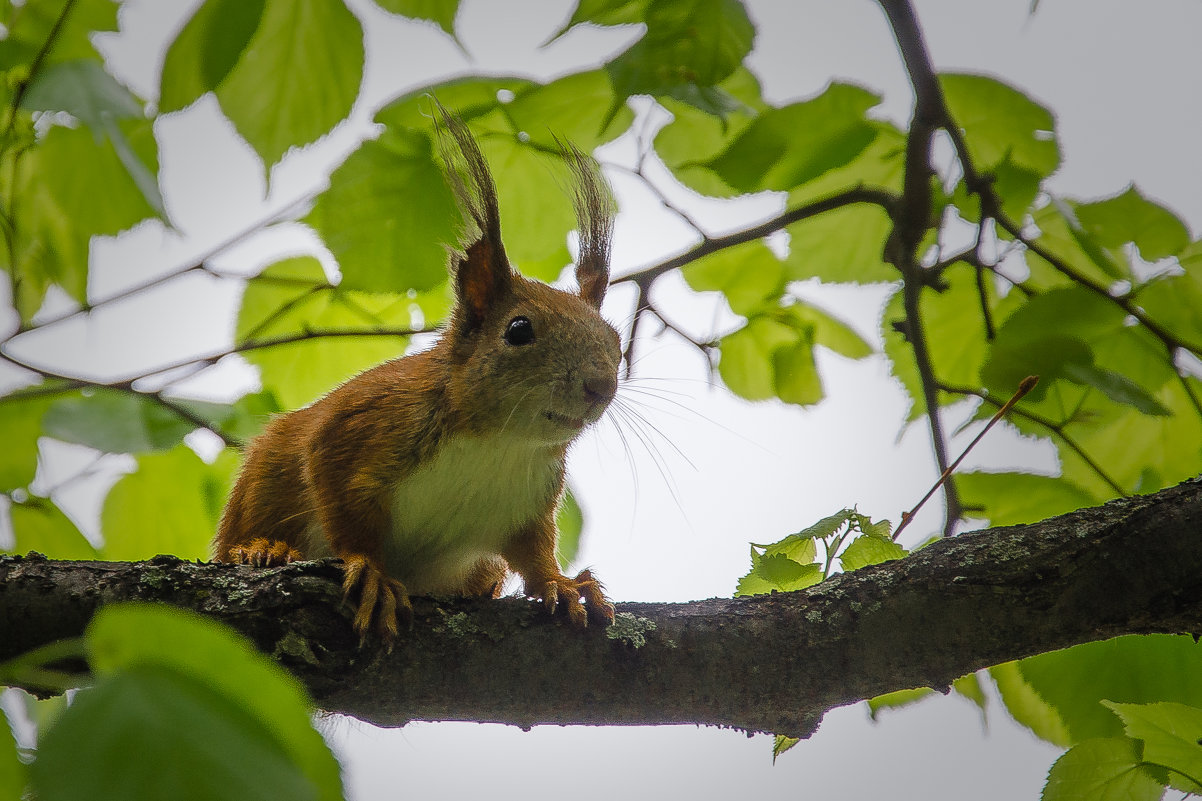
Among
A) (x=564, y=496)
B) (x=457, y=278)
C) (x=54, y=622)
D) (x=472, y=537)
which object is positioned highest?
(x=457, y=278)

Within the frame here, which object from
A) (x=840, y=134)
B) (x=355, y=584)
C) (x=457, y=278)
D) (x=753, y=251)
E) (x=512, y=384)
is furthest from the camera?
(x=753, y=251)

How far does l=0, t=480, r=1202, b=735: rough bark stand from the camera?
92cm

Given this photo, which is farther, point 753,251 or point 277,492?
point 753,251

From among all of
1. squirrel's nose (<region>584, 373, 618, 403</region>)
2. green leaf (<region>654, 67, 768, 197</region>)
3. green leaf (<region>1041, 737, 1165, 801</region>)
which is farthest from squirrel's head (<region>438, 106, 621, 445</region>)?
green leaf (<region>1041, 737, 1165, 801</region>)

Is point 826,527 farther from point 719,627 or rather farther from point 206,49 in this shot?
point 206,49

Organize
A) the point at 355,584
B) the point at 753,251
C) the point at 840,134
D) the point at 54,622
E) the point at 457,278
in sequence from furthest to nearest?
the point at 753,251 < the point at 457,278 < the point at 840,134 < the point at 355,584 < the point at 54,622

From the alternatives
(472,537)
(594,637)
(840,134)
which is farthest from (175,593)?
(840,134)

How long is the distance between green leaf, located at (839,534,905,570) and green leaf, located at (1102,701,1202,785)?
0.84 feet

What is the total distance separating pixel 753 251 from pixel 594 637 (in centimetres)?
80

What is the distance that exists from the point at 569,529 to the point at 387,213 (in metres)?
0.65

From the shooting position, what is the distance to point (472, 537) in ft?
4.68

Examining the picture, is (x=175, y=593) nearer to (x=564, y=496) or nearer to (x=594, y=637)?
(x=594, y=637)

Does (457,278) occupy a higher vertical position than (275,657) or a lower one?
higher

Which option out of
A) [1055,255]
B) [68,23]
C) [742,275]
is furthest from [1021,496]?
[68,23]
